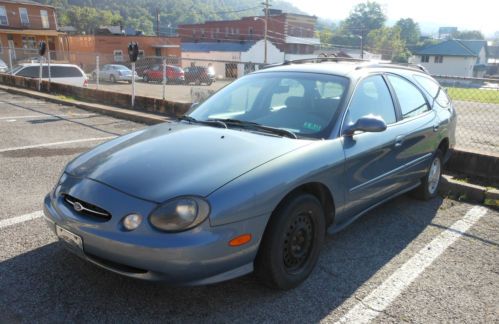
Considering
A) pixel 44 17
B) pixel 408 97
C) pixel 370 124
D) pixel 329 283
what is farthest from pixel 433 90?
pixel 44 17

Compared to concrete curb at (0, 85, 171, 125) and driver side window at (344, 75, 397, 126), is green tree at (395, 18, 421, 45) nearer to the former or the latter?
concrete curb at (0, 85, 171, 125)

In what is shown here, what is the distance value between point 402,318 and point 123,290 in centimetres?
187

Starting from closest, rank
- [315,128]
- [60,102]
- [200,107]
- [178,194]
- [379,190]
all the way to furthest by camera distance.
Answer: [178,194] < [315,128] < [379,190] < [200,107] < [60,102]

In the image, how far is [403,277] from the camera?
3.30 meters

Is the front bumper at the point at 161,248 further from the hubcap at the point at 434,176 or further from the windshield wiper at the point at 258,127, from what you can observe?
the hubcap at the point at 434,176

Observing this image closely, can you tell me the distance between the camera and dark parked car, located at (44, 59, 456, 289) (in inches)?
98.1

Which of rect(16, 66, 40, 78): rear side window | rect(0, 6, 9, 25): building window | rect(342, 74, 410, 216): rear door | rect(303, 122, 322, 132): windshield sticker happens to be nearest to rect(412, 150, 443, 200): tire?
rect(342, 74, 410, 216): rear door

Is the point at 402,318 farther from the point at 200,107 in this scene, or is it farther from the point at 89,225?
the point at 200,107

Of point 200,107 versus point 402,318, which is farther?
point 200,107

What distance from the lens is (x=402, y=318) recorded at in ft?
9.22

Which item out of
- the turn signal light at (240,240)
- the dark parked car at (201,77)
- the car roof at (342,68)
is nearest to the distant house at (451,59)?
the dark parked car at (201,77)

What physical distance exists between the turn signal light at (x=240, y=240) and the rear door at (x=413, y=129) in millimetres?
1998

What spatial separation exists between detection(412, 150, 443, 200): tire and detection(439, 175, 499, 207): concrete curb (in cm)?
22

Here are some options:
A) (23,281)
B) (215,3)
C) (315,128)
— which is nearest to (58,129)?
(23,281)
